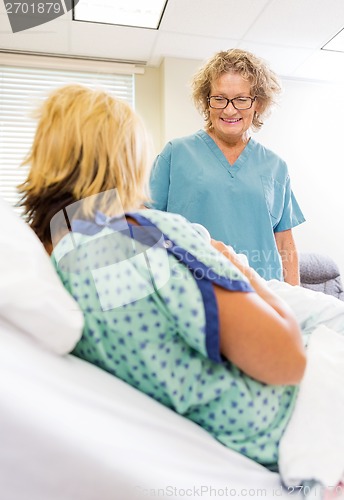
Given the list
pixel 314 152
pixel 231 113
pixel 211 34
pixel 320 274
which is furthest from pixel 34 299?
pixel 314 152

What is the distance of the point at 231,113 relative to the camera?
5.56 ft

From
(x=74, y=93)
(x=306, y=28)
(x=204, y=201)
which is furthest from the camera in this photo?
(x=306, y=28)

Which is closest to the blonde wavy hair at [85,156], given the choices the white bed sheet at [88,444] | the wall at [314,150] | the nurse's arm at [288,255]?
the white bed sheet at [88,444]

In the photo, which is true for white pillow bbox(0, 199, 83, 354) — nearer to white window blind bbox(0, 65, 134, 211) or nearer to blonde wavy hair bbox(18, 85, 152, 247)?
blonde wavy hair bbox(18, 85, 152, 247)

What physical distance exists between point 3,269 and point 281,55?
335 cm

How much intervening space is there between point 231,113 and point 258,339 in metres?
1.24

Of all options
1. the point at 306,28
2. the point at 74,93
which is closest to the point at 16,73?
the point at 306,28

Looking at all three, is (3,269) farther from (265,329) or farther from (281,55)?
(281,55)

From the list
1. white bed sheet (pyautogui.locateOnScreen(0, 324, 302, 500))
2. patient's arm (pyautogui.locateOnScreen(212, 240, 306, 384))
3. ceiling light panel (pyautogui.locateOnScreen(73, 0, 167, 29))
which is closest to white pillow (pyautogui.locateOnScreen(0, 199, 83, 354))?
white bed sheet (pyautogui.locateOnScreen(0, 324, 302, 500))

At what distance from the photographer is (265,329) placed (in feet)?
2.17

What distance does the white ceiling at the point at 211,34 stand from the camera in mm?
2818

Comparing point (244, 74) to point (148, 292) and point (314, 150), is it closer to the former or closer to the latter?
point (148, 292)

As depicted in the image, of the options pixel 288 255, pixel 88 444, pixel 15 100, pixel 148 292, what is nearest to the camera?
pixel 88 444

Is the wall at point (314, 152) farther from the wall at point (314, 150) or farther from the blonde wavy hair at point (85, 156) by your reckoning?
the blonde wavy hair at point (85, 156)
